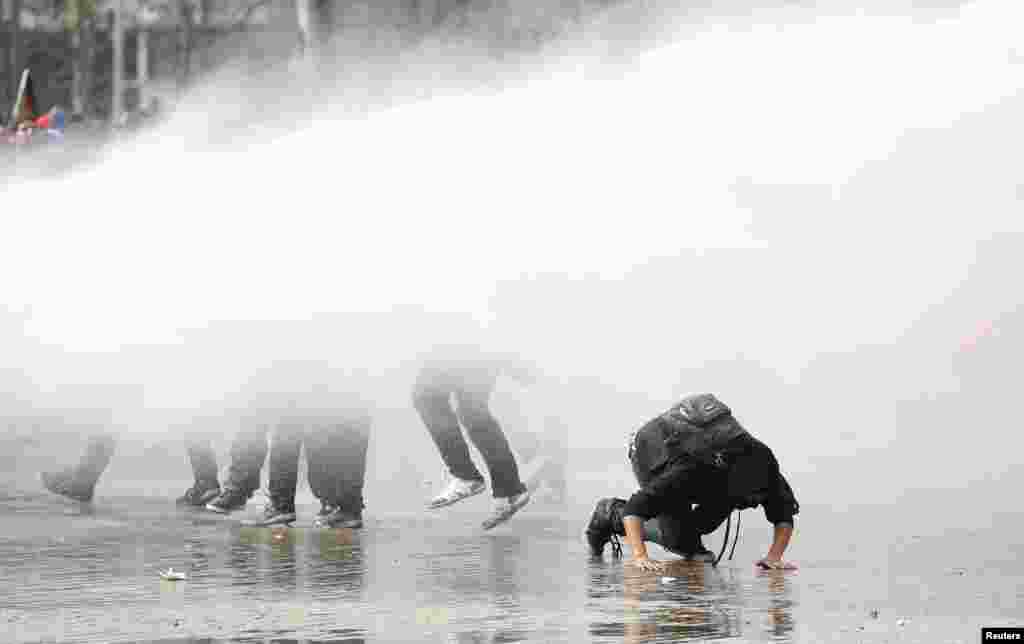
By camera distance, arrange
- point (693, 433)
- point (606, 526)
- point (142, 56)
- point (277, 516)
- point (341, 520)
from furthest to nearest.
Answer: point (142, 56) < point (277, 516) < point (341, 520) < point (606, 526) < point (693, 433)

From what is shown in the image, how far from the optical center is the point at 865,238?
1452cm

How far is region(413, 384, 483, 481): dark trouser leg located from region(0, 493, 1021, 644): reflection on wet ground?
48cm

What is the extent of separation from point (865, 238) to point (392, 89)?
500cm

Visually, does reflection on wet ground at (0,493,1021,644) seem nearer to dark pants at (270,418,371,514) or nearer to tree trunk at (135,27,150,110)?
dark pants at (270,418,371,514)

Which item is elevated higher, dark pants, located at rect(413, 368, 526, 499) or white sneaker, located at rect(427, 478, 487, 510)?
dark pants, located at rect(413, 368, 526, 499)

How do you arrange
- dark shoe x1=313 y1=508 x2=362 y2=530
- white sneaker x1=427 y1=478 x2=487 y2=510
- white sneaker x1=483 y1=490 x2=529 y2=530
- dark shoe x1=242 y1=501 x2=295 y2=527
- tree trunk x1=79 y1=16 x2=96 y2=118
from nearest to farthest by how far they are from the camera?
1. white sneaker x1=483 y1=490 x2=529 y2=530
2. dark shoe x1=313 y1=508 x2=362 y2=530
3. white sneaker x1=427 y1=478 x2=487 y2=510
4. dark shoe x1=242 y1=501 x2=295 y2=527
5. tree trunk x1=79 y1=16 x2=96 y2=118

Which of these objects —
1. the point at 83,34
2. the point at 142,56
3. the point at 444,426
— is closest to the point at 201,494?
the point at 444,426

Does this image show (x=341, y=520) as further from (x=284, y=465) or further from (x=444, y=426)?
(x=444, y=426)

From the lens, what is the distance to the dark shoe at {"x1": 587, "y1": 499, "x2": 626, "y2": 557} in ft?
37.3

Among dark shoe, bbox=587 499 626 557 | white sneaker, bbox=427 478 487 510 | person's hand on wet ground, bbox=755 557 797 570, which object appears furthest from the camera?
white sneaker, bbox=427 478 487 510

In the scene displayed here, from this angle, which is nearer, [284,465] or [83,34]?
[284,465]

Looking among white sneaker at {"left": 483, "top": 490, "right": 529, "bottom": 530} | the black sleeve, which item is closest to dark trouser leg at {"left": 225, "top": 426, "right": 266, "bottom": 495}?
white sneaker at {"left": 483, "top": 490, "right": 529, "bottom": 530}

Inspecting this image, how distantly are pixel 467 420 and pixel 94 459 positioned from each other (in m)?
3.12

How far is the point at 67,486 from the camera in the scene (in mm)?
15227
